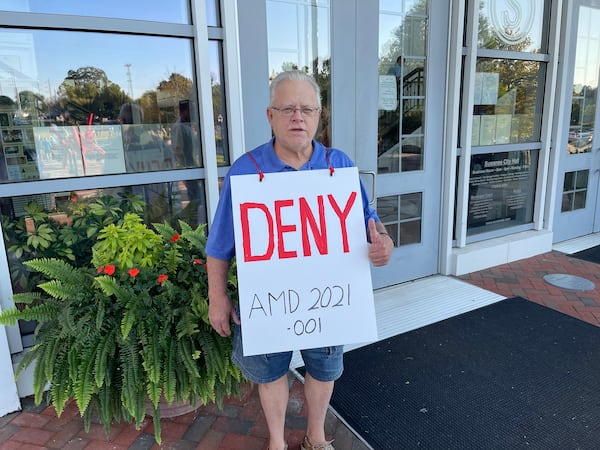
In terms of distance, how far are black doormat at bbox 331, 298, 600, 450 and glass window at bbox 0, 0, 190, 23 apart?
6.91 feet

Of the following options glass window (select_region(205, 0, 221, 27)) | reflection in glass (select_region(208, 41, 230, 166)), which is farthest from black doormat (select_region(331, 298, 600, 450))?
glass window (select_region(205, 0, 221, 27))

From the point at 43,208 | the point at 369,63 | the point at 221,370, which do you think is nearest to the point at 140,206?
the point at 43,208

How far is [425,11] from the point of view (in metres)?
3.13

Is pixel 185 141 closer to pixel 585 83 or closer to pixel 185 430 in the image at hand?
pixel 185 430

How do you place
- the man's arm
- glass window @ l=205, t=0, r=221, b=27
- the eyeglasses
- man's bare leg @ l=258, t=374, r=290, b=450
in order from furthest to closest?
glass window @ l=205, t=0, r=221, b=27 → man's bare leg @ l=258, t=374, r=290, b=450 → the man's arm → the eyeglasses

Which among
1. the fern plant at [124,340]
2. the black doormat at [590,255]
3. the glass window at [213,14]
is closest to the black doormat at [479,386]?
the fern plant at [124,340]

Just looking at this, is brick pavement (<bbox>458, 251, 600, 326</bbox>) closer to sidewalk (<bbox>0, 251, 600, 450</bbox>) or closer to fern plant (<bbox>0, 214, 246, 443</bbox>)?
sidewalk (<bbox>0, 251, 600, 450</bbox>)

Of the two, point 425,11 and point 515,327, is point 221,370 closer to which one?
point 515,327

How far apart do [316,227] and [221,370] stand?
0.82 metres

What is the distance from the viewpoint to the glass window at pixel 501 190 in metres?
3.79

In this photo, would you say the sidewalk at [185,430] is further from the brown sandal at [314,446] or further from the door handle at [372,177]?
the door handle at [372,177]

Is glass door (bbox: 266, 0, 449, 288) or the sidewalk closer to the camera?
the sidewalk

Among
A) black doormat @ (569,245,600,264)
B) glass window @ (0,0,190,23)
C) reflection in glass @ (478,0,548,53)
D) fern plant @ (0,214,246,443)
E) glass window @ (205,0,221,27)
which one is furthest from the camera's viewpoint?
black doormat @ (569,245,600,264)

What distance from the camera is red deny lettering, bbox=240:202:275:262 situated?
135 centimetres
